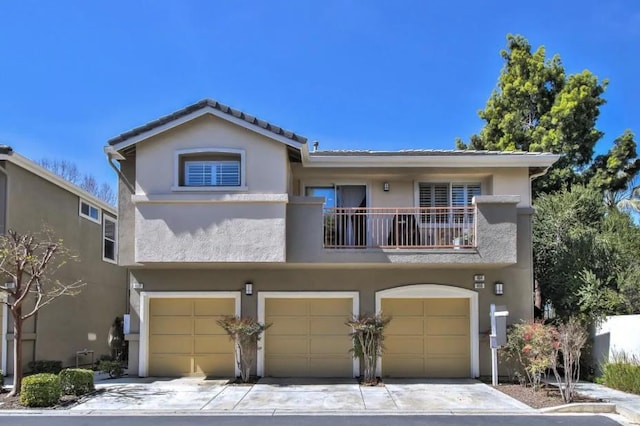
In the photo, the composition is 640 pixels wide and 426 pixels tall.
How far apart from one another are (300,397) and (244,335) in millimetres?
2308

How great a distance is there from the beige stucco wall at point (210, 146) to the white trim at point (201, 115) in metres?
0.16

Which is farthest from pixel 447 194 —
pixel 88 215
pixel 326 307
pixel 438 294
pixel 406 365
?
pixel 88 215

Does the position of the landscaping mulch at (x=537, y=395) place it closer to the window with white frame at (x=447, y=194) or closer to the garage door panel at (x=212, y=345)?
the window with white frame at (x=447, y=194)

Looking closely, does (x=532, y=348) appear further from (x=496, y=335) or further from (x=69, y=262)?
(x=69, y=262)

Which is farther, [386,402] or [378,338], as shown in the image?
[378,338]

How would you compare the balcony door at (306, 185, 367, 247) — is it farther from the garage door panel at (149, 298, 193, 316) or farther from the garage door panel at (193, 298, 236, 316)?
the garage door panel at (149, 298, 193, 316)

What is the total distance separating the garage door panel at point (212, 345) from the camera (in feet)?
49.5

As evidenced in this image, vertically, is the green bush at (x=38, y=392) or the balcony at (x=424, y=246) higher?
the balcony at (x=424, y=246)

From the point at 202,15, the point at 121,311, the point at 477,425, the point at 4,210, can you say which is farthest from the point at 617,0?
the point at 121,311

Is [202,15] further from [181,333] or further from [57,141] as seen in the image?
[57,141]

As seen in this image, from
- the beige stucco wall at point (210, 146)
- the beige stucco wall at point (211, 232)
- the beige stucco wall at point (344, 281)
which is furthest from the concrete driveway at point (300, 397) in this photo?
the beige stucco wall at point (210, 146)

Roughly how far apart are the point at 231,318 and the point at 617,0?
12318mm

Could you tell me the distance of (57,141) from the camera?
28.4 m

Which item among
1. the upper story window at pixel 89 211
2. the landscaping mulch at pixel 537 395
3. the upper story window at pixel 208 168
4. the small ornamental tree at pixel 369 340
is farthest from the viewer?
the upper story window at pixel 89 211
